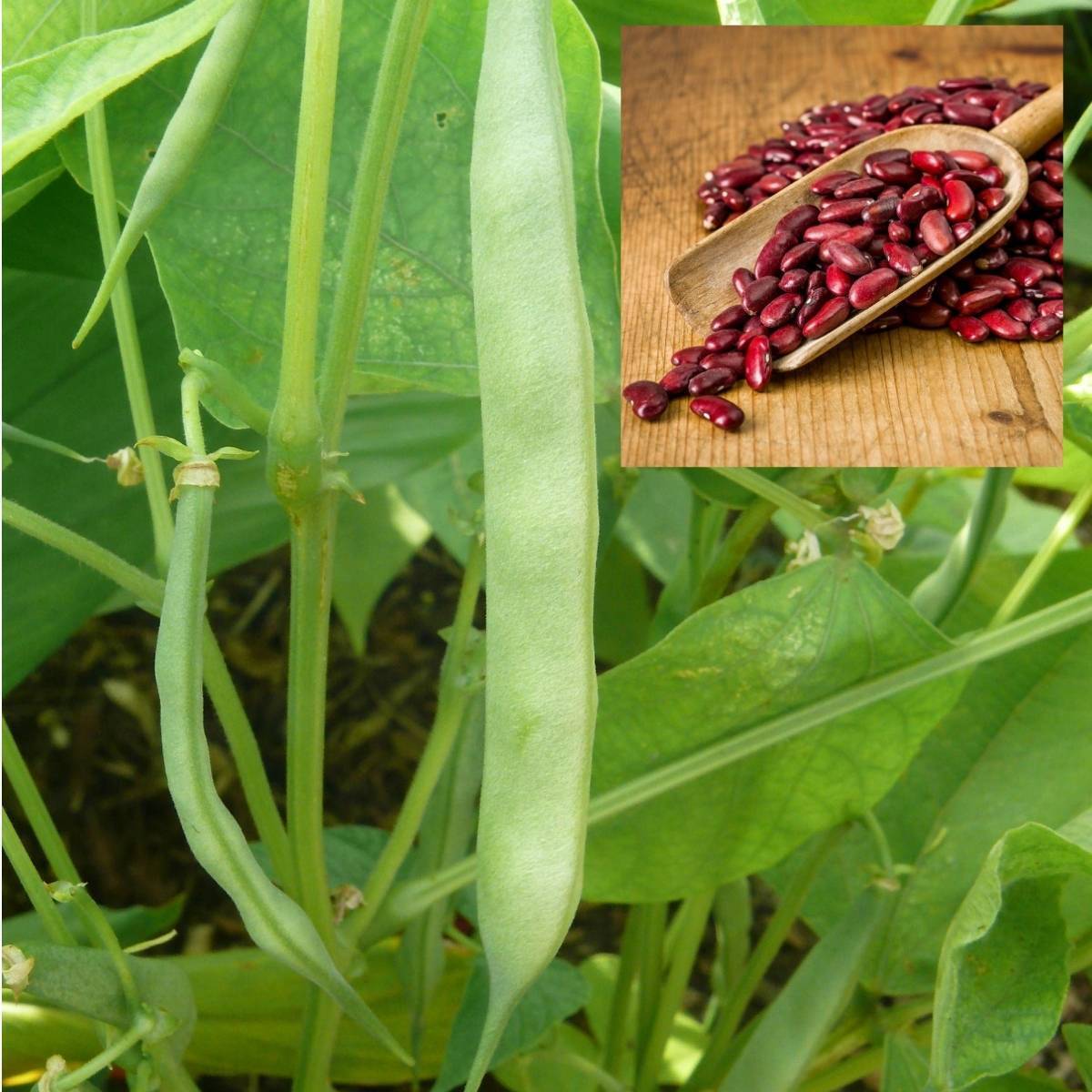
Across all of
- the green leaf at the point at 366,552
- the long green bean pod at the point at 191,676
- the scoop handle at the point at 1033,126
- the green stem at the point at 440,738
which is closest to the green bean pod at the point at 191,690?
the long green bean pod at the point at 191,676

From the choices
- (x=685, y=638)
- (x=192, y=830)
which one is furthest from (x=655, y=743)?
(x=192, y=830)

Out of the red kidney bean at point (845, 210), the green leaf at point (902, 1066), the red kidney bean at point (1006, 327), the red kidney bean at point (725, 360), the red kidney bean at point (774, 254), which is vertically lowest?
the green leaf at point (902, 1066)

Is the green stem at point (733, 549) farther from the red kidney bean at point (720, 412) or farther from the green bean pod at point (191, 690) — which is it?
the green bean pod at point (191, 690)

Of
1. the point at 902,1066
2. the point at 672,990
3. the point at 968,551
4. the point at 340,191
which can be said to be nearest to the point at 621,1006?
the point at 672,990

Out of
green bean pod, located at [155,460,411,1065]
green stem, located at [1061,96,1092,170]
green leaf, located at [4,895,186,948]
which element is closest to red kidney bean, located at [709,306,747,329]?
green stem, located at [1061,96,1092,170]

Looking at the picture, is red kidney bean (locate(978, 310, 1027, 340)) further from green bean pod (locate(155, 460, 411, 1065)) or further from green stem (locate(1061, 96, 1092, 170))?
green bean pod (locate(155, 460, 411, 1065))

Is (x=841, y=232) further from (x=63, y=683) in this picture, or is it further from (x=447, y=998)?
(x=63, y=683)
